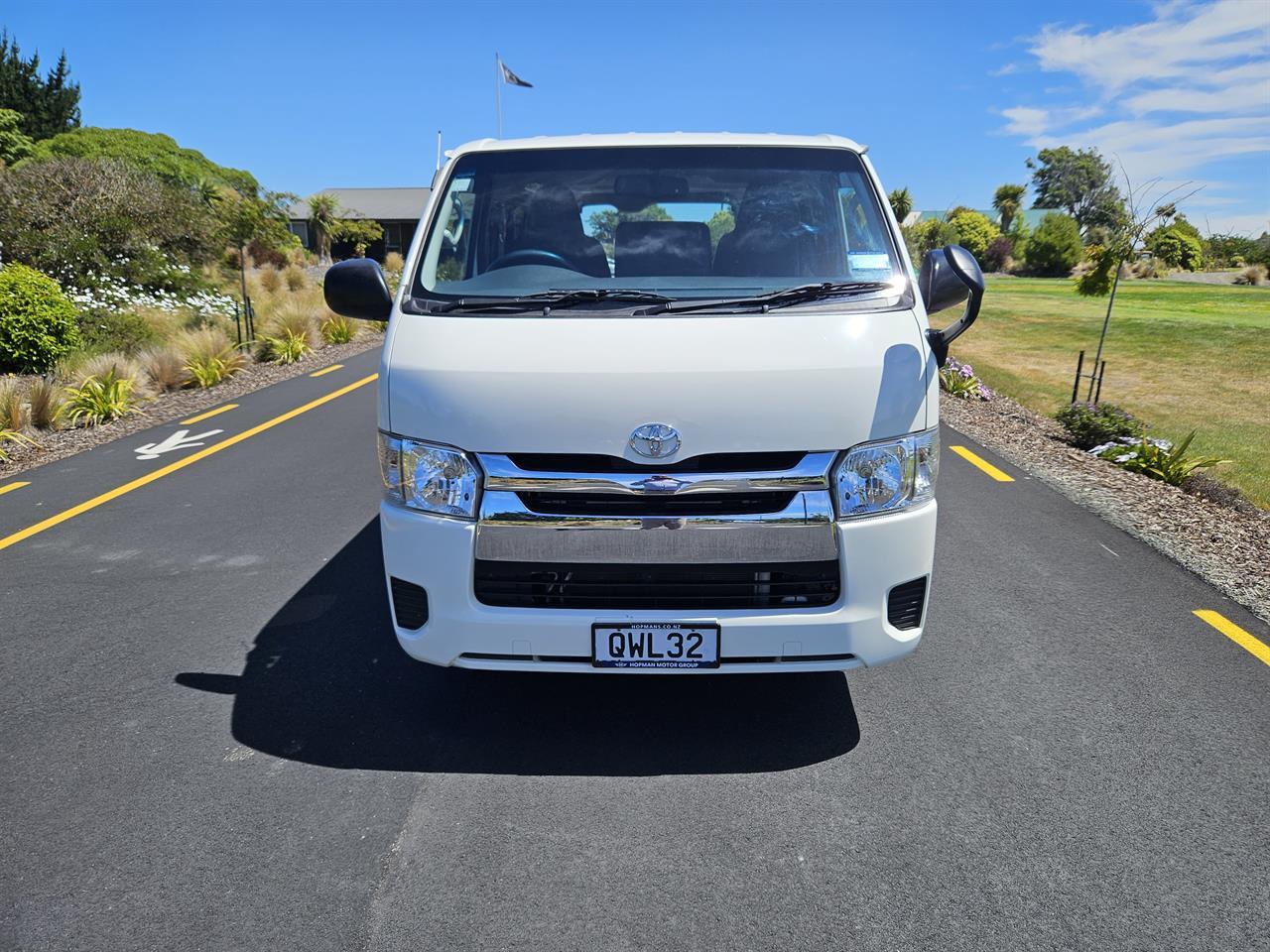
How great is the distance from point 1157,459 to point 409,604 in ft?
23.1

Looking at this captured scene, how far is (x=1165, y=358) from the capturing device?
17.6 m

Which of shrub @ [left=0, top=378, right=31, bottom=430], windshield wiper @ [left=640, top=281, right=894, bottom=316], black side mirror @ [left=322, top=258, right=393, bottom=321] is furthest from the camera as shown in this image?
shrub @ [left=0, top=378, right=31, bottom=430]

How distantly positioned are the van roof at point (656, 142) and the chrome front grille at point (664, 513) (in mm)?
1849

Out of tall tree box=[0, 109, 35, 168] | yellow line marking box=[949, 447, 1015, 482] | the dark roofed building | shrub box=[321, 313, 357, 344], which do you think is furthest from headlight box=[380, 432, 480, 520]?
the dark roofed building

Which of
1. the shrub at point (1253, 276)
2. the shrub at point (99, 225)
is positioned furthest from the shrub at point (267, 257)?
the shrub at point (1253, 276)

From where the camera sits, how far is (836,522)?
10.1 feet

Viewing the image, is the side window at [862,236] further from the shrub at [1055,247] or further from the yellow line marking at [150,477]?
the shrub at [1055,247]

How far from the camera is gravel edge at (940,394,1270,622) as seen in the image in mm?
5359

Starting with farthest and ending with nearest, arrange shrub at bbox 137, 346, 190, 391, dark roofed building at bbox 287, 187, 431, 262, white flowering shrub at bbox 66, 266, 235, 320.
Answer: dark roofed building at bbox 287, 187, 431, 262 → white flowering shrub at bbox 66, 266, 235, 320 → shrub at bbox 137, 346, 190, 391

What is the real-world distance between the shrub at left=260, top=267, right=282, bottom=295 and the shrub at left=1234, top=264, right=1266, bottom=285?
3443 cm

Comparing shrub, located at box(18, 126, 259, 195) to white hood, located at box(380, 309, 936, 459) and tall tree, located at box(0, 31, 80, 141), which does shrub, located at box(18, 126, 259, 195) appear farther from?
white hood, located at box(380, 309, 936, 459)

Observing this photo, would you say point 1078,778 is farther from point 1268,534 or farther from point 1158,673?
point 1268,534

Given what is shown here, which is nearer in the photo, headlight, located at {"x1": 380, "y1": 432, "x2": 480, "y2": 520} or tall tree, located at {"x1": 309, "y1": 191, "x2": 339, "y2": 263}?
Answer: headlight, located at {"x1": 380, "y1": 432, "x2": 480, "y2": 520}

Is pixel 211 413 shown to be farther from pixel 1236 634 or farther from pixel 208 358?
pixel 1236 634
